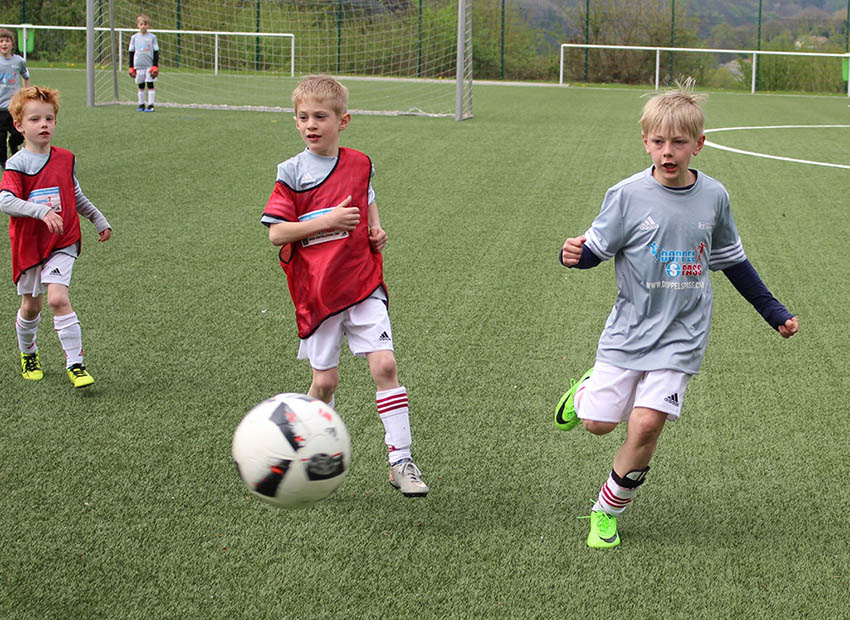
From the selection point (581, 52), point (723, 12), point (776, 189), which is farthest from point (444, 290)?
point (723, 12)

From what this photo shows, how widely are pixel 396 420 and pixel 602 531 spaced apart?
0.84m

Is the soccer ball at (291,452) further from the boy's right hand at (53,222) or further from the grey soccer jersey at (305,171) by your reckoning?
the boy's right hand at (53,222)

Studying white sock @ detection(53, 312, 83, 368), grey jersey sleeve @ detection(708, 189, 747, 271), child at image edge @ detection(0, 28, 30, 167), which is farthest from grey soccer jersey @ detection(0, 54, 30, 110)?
grey jersey sleeve @ detection(708, 189, 747, 271)

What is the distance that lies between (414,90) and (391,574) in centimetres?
2042

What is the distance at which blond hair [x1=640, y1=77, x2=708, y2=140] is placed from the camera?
3.15m

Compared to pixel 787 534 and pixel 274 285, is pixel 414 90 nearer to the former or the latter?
pixel 274 285

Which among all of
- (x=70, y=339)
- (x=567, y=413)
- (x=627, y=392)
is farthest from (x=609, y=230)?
(x=70, y=339)

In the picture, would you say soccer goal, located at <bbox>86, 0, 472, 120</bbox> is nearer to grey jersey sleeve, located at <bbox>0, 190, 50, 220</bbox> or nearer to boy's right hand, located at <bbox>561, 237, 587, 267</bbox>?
grey jersey sleeve, located at <bbox>0, 190, 50, 220</bbox>

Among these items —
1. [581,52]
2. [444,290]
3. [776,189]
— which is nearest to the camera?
[444,290]

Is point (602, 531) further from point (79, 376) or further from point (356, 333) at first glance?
point (79, 376)

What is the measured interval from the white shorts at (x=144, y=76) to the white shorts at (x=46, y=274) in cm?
1279

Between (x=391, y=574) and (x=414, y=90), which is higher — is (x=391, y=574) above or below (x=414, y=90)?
below

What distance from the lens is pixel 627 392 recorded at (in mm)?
3322

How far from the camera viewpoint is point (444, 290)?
6453mm
